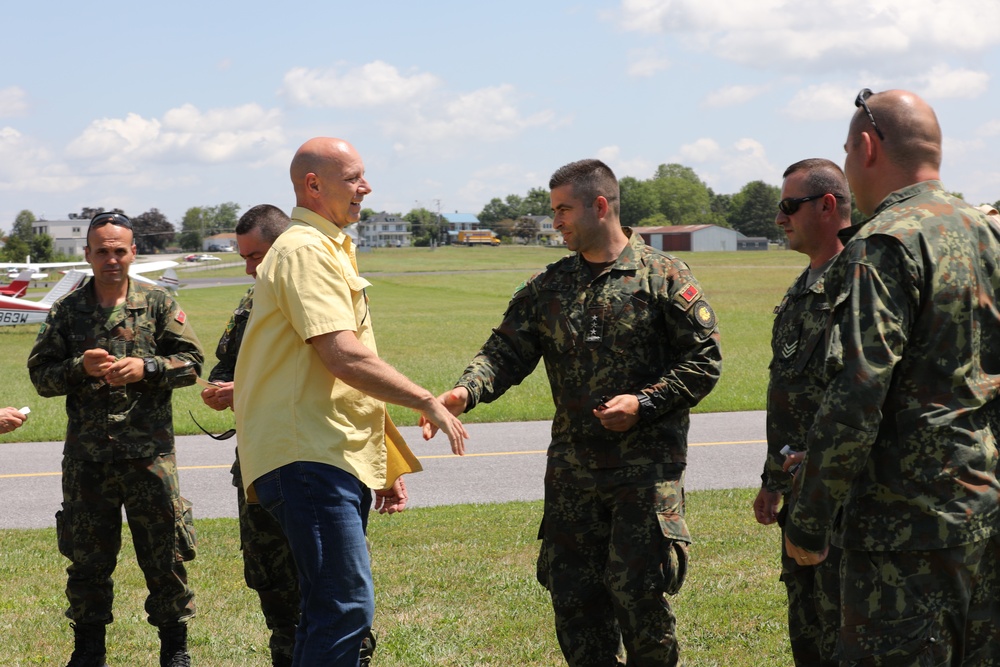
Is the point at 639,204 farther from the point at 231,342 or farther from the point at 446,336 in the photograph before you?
the point at 231,342

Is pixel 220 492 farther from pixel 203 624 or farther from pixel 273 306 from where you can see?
pixel 273 306

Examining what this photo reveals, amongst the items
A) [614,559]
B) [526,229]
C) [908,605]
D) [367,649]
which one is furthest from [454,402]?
[526,229]

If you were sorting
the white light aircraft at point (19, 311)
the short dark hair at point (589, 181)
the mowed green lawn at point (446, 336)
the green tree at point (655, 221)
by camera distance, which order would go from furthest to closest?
1. the green tree at point (655, 221)
2. the white light aircraft at point (19, 311)
3. the mowed green lawn at point (446, 336)
4. the short dark hair at point (589, 181)

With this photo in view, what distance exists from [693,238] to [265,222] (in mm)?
147284

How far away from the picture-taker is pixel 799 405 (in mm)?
4344

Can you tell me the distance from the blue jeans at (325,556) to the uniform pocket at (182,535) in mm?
1816

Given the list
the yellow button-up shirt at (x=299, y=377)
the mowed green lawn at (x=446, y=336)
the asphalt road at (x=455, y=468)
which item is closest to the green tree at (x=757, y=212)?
the mowed green lawn at (x=446, y=336)

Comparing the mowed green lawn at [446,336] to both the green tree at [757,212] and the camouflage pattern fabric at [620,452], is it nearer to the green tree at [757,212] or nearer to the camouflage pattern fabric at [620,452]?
the camouflage pattern fabric at [620,452]

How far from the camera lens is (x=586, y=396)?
14.9ft

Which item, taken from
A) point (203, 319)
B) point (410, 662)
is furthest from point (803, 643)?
point (203, 319)

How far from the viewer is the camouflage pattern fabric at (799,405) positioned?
428 cm

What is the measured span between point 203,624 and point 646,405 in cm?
314

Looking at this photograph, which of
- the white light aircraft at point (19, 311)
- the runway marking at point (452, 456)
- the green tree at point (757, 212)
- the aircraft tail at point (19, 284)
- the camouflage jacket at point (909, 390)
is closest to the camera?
the camouflage jacket at point (909, 390)

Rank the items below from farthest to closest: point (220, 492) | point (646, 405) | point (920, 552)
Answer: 1. point (220, 492)
2. point (646, 405)
3. point (920, 552)
